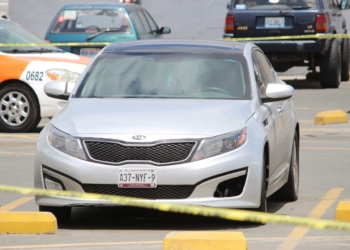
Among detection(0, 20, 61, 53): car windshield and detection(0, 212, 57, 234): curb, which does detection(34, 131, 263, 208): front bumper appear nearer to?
detection(0, 212, 57, 234): curb

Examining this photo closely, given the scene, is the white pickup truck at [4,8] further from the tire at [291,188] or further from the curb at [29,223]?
the curb at [29,223]

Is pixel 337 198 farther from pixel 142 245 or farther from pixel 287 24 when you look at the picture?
pixel 287 24

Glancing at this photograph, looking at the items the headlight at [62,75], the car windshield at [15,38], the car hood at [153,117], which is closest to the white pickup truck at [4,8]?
the car windshield at [15,38]

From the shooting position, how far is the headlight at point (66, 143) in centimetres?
773

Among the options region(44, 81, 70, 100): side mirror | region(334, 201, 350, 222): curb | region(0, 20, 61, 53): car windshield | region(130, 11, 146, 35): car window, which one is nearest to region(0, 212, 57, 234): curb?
region(44, 81, 70, 100): side mirror

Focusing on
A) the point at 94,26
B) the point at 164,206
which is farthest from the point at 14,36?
the point at 164,206

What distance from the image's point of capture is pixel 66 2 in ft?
85.6

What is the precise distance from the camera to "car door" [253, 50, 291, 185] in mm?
8453

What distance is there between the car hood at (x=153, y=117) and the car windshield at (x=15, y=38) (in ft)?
22.6

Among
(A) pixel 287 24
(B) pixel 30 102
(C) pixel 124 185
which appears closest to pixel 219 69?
(C) pixel 124 185

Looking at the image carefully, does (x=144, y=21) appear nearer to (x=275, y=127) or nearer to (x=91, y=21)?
(x=91, y=21)

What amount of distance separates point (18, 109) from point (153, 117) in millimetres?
7164

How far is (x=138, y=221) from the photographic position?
8.27 m

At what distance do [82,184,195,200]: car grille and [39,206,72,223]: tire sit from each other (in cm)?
48
